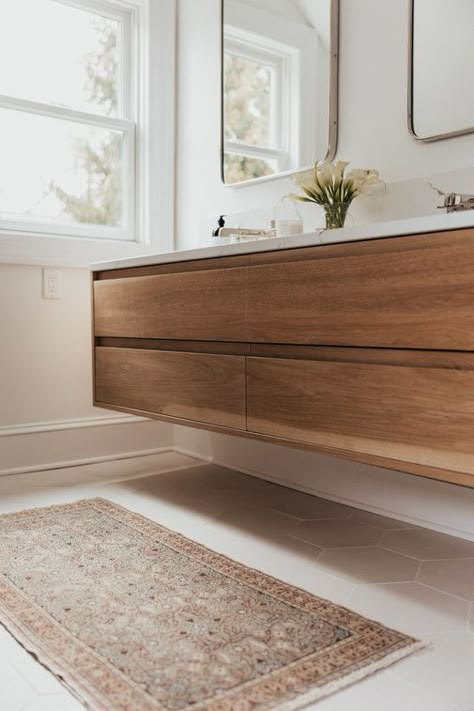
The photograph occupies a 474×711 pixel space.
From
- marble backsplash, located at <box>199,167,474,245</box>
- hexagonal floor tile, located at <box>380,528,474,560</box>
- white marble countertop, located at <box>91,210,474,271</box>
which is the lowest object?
hexagonal floor tile, located at <box>380,528,474,560</box>

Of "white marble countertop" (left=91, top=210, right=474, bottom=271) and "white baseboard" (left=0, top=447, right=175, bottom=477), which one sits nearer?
"white marble countertop" (left=91, top=210, right=474, bottom=271)

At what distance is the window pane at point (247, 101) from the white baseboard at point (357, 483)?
1184mm

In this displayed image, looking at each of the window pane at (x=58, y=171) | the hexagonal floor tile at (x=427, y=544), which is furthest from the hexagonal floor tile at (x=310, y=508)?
the window pane at (x=58, y=171)

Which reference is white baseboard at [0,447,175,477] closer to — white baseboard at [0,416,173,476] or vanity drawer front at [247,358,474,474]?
white baseboard at [0,416,173,476]

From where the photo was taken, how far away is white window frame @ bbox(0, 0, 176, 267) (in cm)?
305

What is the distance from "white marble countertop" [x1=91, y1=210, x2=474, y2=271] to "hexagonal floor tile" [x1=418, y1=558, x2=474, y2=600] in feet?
2.73

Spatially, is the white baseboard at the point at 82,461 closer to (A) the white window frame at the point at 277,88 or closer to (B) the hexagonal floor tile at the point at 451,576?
(A) the white window frame at the point at 277,88

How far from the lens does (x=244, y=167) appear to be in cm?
276

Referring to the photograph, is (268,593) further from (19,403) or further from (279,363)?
(19,403)

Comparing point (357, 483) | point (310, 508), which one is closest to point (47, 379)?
point (310, 508)

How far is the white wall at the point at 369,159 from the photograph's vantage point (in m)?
2.06

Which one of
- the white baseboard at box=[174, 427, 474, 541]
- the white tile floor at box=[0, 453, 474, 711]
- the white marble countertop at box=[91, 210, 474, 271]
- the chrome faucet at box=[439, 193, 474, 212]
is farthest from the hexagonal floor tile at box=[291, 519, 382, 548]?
the chrome faucet at box=[439, 193, 474, 212]

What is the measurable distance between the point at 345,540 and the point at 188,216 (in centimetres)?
170

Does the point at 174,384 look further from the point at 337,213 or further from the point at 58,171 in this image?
the point at 58,171
